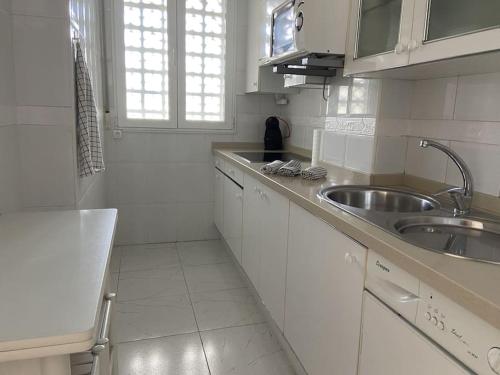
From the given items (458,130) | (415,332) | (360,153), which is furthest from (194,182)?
(415,332)

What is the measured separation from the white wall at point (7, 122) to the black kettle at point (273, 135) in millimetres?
2027

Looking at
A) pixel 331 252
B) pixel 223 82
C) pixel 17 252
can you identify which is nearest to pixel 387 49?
pixel 331 252

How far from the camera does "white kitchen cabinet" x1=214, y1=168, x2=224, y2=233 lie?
3.07 m

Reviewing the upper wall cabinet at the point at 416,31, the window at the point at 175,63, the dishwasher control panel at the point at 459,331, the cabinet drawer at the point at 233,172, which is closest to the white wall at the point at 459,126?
the upper wall cabinet at the point at 416,31

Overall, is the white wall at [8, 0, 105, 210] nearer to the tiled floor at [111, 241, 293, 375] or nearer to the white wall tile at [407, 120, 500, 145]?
the tiled floor at [111, 241, 293, 375]

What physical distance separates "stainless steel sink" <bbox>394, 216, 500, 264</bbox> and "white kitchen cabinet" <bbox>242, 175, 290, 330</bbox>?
59 centimetres

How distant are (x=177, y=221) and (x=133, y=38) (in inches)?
60.7

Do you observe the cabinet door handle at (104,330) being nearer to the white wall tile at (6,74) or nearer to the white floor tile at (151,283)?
the white wall tile at (6,74)

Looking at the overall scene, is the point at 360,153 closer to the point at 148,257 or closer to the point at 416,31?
the point at 416,31

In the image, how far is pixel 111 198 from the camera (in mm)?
3145

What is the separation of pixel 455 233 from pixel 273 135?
209cm

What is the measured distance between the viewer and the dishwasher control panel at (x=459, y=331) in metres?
0.71

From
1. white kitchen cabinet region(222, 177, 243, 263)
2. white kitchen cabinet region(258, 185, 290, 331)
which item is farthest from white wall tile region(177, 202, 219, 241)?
white kitchen cabinet region(258, 185, 290, 331)

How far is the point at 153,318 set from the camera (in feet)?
7.12
